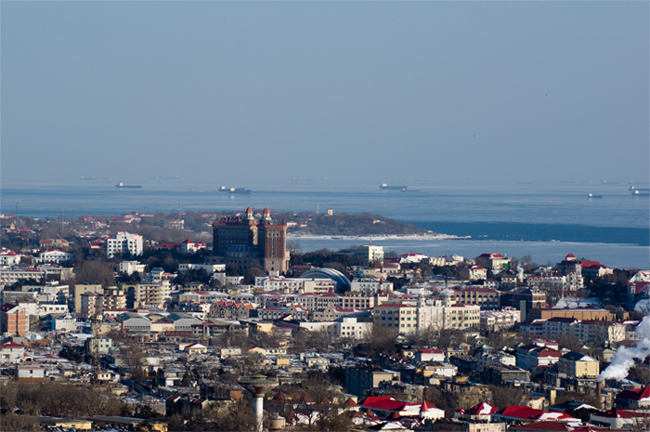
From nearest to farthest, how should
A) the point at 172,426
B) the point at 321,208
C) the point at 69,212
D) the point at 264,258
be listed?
the point at 172,426 < the point at 264,258 < the point at 69,212 < the point at 321,208

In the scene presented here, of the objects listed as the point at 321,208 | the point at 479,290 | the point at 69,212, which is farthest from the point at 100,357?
the point at 321,208

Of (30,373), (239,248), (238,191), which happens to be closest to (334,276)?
(239,248)

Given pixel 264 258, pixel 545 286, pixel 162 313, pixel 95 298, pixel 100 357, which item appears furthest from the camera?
pixel 264 258

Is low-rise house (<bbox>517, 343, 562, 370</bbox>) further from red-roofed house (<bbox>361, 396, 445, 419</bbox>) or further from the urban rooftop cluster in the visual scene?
red-roofed house (<bbox>361, 396, 445, 419</bbox>)

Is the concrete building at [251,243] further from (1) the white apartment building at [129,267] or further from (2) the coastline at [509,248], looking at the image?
(2) the coastline at [509,248]

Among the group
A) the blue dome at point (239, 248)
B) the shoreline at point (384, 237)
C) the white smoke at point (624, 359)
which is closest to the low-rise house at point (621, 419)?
the white smoke at point (624, 359)

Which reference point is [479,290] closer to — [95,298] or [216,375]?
[95,298]

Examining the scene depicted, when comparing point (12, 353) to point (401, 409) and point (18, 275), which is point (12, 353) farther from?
point (18, 275)

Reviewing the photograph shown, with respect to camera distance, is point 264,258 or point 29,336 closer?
point 29,336
